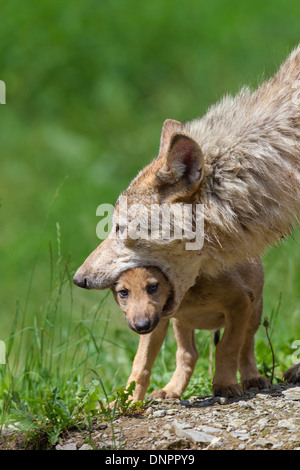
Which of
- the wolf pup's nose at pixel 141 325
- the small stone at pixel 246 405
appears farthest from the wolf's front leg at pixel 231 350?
the wolf pup's nose at pixel 141 325

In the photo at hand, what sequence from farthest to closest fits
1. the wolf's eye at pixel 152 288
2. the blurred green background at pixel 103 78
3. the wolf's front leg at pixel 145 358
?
the blurred green background at pixel 103 78
the wolf's front leg at pixel 145 358
the wolf's eye at pixel 152 288

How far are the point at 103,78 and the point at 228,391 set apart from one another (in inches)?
396

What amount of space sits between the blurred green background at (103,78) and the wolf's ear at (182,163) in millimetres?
7903

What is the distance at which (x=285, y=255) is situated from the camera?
7.94 meters

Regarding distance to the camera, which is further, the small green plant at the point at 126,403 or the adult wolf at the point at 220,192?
the small green plant at the point at 126,403

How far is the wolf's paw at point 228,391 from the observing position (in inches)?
195

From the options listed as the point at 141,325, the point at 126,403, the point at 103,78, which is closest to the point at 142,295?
the point at 141,325

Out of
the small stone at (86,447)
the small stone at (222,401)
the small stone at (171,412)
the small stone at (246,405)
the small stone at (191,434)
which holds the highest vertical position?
the small stone at (222,401)

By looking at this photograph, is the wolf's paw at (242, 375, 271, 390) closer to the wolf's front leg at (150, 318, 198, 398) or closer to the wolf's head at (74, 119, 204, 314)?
the wolf's front leg at (150, 318, 198, 398)

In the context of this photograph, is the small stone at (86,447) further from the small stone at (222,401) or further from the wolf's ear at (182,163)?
the wolf's ear at (182,163)

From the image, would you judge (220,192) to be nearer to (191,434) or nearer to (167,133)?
(167,133)

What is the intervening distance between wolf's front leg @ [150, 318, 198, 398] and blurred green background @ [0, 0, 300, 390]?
6.94 metres

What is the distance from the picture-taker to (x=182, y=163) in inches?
177

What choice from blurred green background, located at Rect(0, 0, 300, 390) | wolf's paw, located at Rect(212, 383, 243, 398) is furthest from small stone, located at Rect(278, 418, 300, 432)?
blurred green background, located at Rect(0, 0, 300, 390)
